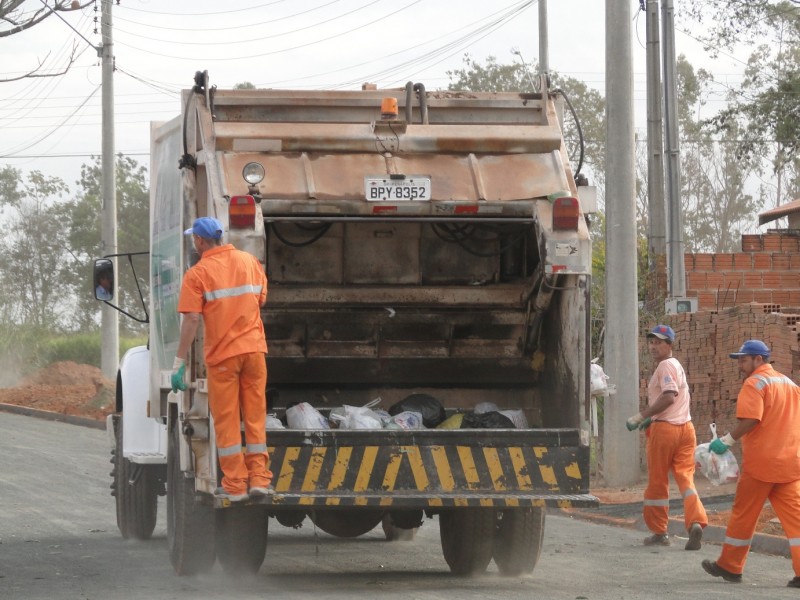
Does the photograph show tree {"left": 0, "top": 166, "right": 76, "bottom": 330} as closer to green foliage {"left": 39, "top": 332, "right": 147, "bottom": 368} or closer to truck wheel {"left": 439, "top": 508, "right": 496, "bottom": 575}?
green foliage {"left": 39, "top": 332, "right": 147, "bottom": 368}

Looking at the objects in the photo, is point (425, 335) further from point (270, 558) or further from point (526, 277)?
point (270, 558)

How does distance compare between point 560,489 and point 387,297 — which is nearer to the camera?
point 560,489

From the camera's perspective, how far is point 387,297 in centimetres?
920

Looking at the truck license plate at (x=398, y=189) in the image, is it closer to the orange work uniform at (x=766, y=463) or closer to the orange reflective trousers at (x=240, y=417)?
the orange reflective trousers at (x=240, y=417)

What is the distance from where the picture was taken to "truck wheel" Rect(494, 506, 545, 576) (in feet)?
28.5

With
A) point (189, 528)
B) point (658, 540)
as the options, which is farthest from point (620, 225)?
point (189, 528)

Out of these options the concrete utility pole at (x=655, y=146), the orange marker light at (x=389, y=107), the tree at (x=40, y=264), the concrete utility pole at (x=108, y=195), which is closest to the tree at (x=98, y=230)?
the tree at (x=40, y=264)

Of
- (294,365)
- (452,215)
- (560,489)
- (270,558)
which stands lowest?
(270,558)

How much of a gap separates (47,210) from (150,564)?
156 ft

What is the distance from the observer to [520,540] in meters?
8.75

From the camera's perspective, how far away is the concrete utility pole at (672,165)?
A: 1544 cm

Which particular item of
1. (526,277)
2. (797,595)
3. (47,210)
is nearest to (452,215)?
(526,277)

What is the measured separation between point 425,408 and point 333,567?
117 cm

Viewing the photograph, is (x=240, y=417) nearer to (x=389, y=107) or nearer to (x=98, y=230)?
(x=389, y=107)
